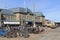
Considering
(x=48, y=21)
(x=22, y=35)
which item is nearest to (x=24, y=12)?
(x=48, y=21)

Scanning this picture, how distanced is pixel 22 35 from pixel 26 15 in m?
67.3

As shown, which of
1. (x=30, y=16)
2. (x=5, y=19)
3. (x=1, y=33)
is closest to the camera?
(x=1, y=33)

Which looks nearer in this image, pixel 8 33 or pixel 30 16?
pixel 8 33

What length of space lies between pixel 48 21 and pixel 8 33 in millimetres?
110073

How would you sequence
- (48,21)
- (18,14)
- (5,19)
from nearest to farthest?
(5,19) < (18,14) < (48,21)

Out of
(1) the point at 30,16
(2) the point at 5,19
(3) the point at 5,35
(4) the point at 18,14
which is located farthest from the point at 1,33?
(1) the point at 30,16

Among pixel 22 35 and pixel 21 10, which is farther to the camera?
pixel 21 10

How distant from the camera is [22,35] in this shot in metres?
28.4

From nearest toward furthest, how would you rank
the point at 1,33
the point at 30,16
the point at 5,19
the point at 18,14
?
the point at 1,33, the point at 5,19, the point at 18,14, the point at 30,16

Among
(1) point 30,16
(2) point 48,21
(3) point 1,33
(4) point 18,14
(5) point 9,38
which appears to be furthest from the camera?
(2) point 48,21

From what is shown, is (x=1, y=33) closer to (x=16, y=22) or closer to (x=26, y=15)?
(x=16, y=22)

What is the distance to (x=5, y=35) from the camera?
88.6ft

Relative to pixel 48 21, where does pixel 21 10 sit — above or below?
above

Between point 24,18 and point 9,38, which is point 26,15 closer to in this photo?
point 24,18
